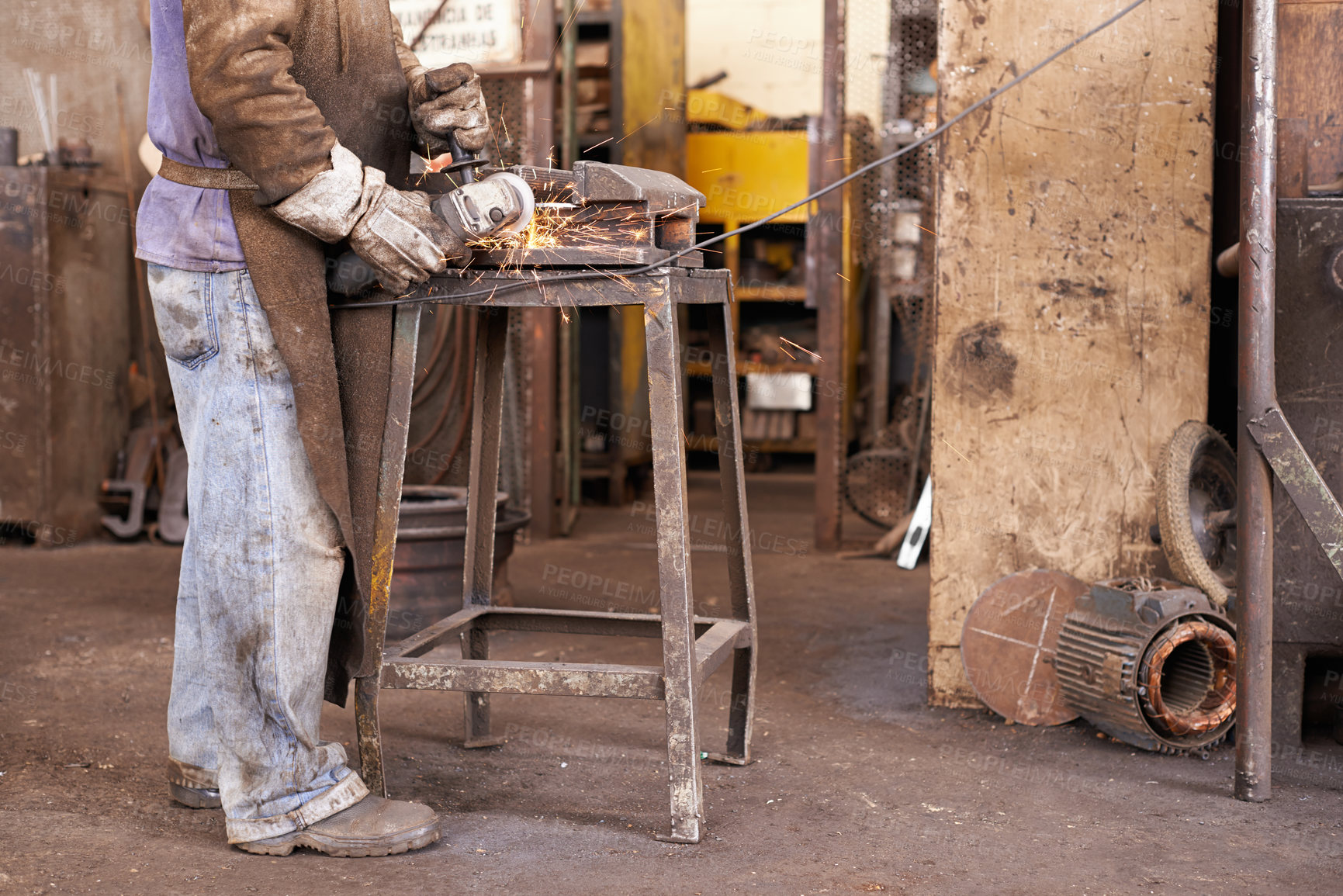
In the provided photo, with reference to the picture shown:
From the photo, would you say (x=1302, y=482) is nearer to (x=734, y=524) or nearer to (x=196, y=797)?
(x=734, y=524)

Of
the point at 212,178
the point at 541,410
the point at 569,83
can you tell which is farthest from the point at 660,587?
the point at 569,83

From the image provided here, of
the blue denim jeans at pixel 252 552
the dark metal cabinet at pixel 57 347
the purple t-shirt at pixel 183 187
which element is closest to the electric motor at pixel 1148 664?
→ the blue denim jeans at pixel 252 552

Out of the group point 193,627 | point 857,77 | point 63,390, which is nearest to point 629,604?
point 193,627

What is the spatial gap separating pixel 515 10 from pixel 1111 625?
372 cm

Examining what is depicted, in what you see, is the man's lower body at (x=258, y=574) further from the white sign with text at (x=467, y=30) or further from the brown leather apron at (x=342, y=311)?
the white sign with text at (x=467, y=30)

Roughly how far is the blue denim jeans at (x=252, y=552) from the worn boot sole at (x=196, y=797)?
0.68ft

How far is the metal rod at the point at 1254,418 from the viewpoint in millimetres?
2359

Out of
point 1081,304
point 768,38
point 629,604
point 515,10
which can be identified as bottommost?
point 629,604

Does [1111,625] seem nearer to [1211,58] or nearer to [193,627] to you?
[1211,58]

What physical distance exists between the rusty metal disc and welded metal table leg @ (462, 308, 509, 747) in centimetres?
114

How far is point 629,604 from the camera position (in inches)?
170

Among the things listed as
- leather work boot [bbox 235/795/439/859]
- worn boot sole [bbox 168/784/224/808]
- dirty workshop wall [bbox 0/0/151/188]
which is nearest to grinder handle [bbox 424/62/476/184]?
leather work boot [bbox 235/795/439/859]

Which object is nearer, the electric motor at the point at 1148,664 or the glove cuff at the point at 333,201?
the glove cuff at the point at 333,201

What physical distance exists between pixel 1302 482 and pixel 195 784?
2.15m
